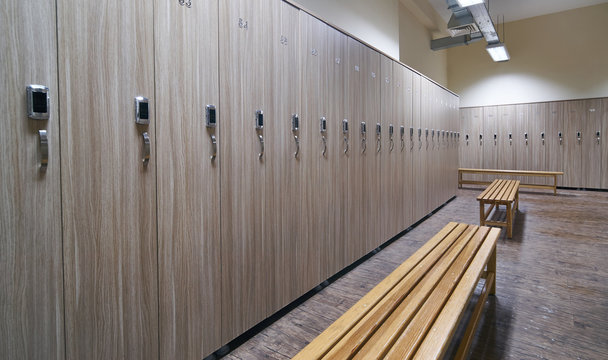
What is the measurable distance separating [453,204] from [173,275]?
5.88 metres

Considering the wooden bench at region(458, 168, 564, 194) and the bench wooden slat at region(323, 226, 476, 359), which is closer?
the bench wooden slat at region(323, 226, 476, 359)

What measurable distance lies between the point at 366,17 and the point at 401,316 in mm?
4337

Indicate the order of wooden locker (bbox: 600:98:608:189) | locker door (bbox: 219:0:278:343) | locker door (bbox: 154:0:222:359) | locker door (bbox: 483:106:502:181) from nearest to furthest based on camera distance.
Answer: locker door (bbox: 154:0:222:359)
locker door (bbox: 219:0:278:343)
wooden locker (bbox: 600:98:608:189)
locker door (bbox: 483:106:502:181)

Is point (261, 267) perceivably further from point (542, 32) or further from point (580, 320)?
point (542, 32)

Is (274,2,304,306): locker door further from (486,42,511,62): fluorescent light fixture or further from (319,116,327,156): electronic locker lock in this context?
(486,42,511,62): fluorescent light fixture

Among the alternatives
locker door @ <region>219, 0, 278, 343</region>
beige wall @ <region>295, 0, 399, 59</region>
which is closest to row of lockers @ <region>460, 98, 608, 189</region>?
beige wall @ <region>295, 0, 399, 59</region>

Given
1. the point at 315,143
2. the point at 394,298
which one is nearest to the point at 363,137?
the point at 315,143

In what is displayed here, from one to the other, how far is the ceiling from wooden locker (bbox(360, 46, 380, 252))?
4991 mm

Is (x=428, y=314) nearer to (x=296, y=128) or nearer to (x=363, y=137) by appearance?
(x=296, y=128)

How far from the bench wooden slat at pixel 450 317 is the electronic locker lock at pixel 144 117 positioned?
1.29 meters

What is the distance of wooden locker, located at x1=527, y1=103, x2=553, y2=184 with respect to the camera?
791 centimetres

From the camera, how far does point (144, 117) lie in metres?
1.38

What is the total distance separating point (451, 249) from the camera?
2117 millimetres

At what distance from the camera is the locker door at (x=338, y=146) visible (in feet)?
8.61
